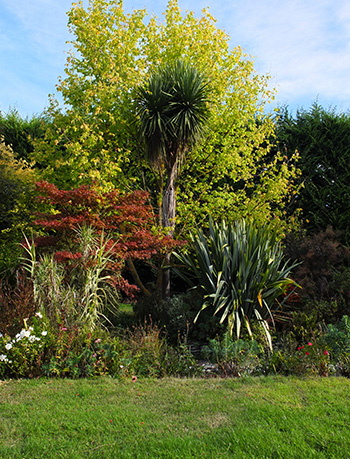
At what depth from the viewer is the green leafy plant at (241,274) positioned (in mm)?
7160

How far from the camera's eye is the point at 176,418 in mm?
4004

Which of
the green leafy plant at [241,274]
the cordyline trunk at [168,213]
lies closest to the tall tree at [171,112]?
the cordyline trunk at [168,213]

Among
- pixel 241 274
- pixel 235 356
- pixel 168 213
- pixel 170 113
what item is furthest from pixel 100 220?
pixel 235 356

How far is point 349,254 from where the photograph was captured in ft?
28.4

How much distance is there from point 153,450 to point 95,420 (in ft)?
2.55

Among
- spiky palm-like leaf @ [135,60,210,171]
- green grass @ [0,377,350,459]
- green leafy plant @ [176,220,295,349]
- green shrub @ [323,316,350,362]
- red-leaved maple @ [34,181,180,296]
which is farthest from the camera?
spiky palm-like leaf @ [135,60,210,171]

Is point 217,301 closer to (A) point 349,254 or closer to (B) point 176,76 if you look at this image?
(A) point 349,254

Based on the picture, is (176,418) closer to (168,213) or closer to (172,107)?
(168,213)

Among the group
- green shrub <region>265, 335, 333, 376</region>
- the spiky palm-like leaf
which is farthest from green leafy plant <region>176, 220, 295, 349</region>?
the spiky palm-like leaf

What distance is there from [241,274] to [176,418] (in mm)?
3619

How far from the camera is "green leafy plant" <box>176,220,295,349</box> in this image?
7.16 meters

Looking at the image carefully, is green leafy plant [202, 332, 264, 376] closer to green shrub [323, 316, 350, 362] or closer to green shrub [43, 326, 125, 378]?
green shrub [323, 316, 350, 362]

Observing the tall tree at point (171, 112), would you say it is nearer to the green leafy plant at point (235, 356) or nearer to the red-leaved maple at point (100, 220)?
the red-leaved maple at point (100, 220)

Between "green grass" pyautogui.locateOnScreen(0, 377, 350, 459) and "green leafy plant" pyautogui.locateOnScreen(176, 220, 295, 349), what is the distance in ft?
6.92
